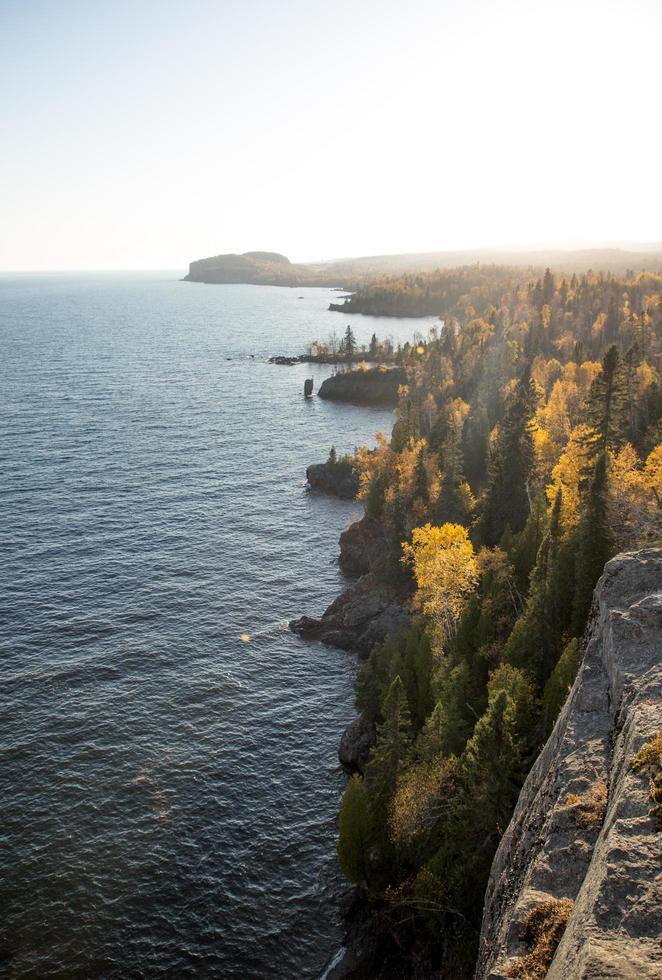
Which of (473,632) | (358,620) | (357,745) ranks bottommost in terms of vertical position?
(357,745)

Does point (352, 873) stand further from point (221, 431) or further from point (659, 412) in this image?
point (221, 431)

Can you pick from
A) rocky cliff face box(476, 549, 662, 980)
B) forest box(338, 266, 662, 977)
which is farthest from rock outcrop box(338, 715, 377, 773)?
rocky cliff face box(476, 549, 662, 980)

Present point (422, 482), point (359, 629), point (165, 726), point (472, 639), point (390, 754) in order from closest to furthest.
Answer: point (390, 754), point (472, 639), point (165, 726), point (359, 629), point (422, 482)

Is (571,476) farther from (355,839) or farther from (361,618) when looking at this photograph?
(355,839)

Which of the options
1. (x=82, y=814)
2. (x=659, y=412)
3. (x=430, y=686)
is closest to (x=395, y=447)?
(x=659, y=412)

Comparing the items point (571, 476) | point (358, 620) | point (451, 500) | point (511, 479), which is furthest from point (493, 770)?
point (451, 500)

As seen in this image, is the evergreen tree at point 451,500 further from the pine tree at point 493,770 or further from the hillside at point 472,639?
the pine tree at point 493,770

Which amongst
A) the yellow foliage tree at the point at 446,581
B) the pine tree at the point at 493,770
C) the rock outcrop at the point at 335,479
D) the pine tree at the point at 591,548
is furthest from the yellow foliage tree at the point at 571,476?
the rock outcrop at the point at 335,479

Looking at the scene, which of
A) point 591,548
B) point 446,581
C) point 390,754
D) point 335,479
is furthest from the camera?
point 335,479

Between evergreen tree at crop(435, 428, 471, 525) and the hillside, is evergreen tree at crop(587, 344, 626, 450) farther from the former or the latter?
evergreen tree at crop(435, 428, 471, 525)
